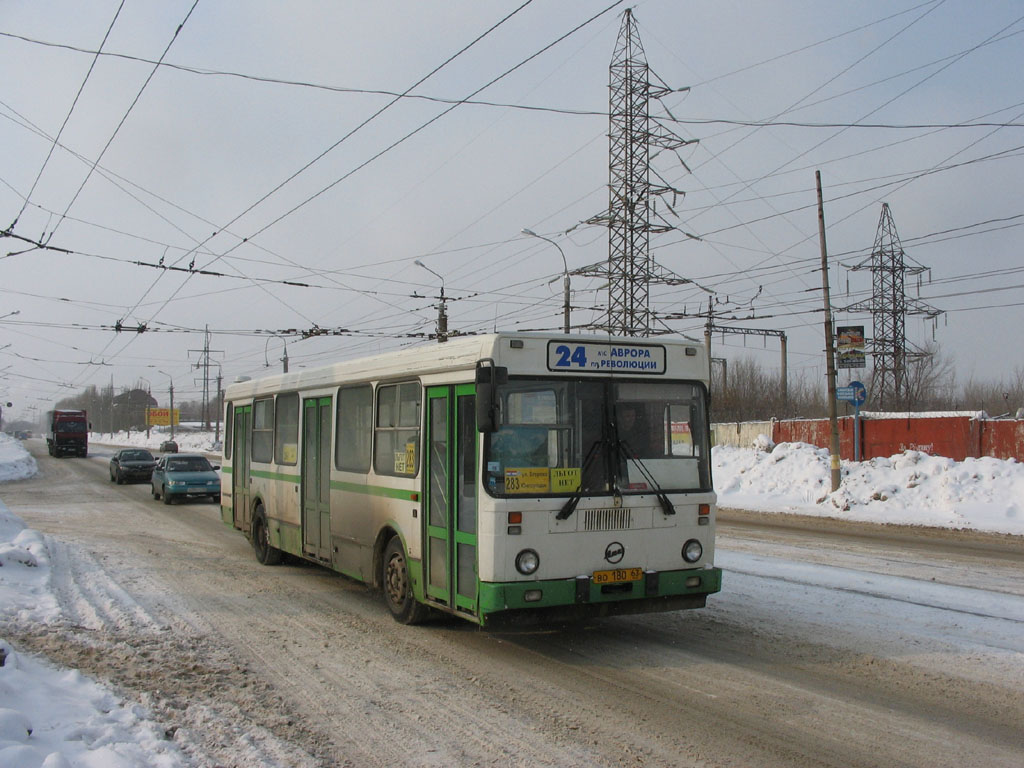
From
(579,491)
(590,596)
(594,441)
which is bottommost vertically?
(590,596)

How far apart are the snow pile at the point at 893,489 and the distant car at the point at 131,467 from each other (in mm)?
23150

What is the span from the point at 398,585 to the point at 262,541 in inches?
204

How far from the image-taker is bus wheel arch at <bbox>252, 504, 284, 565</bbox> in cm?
1286

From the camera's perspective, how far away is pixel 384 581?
9062 millimetres

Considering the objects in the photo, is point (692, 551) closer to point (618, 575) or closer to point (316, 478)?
point (618, 575)

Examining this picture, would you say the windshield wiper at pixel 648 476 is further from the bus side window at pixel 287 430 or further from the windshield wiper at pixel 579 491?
the bus side window at pixel 287 430

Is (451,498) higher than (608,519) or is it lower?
higher

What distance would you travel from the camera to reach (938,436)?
2658 cm

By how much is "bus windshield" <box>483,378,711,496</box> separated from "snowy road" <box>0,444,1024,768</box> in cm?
150

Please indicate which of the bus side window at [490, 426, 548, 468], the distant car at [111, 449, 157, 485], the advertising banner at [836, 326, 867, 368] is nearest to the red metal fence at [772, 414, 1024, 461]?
the advertising banner at [836, 326, 867, 368]

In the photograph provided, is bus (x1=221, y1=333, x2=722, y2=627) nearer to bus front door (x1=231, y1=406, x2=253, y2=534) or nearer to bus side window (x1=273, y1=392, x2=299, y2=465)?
bus side window (x1=273, y1=392, x2=299, y2=465)

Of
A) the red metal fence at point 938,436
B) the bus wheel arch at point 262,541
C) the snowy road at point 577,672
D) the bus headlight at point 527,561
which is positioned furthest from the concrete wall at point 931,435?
the bus headlight at point 527,561

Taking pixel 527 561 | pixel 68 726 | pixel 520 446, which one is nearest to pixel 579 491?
pixel 520 446

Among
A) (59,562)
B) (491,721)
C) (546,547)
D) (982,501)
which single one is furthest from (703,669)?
(982,501)
